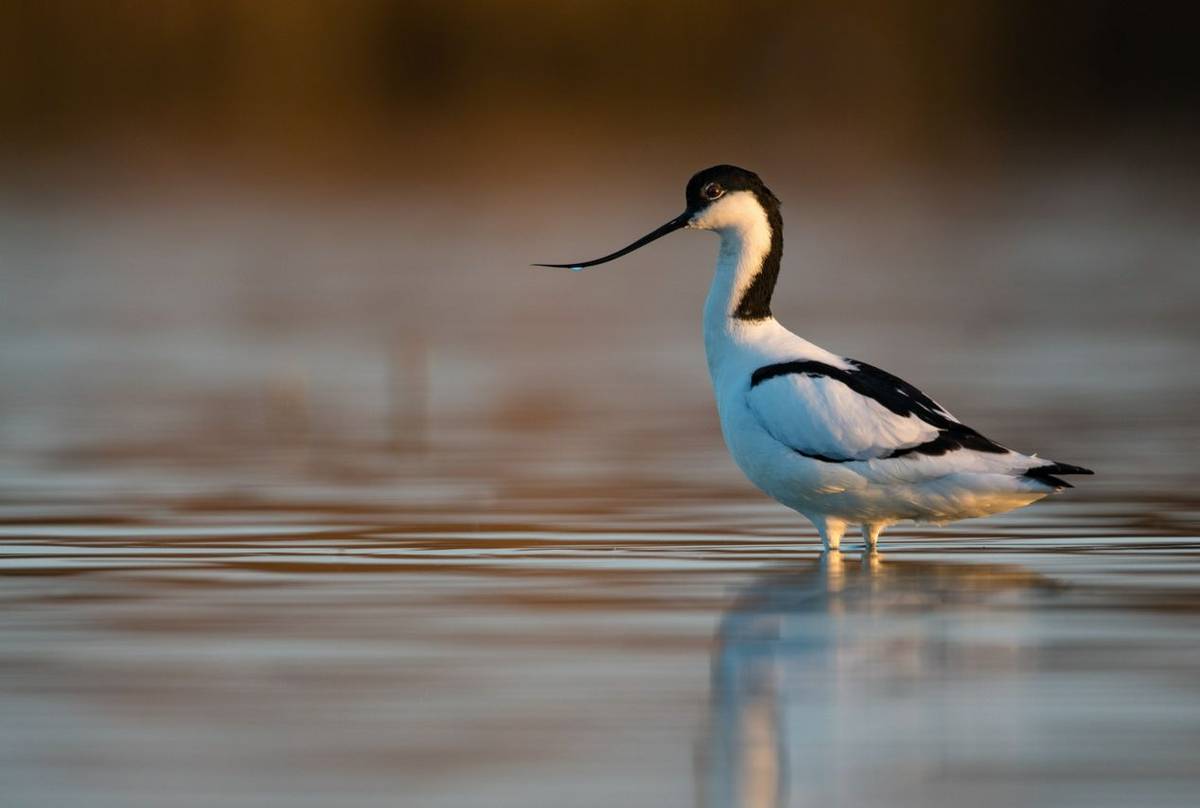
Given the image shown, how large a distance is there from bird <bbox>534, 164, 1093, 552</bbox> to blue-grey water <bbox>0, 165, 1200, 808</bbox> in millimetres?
258

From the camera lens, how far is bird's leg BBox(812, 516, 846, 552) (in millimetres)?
9688

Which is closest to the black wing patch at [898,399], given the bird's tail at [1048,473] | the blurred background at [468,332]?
the bird's tail at [1048,473]

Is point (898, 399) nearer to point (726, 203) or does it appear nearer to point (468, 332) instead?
point (726, 203)

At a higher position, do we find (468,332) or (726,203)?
(468,332)

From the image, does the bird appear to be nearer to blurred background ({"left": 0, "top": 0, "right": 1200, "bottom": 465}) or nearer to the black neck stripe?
the black neck stripe

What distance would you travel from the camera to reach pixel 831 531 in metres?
9.69

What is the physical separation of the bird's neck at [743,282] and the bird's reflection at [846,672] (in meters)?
1.23

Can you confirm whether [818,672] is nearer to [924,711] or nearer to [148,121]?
[924,711]

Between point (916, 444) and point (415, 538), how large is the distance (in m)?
2.02

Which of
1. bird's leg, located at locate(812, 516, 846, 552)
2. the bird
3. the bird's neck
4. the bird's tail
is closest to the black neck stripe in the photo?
the bird's neck

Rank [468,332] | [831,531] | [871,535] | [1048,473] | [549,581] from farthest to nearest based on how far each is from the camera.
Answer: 1. [468,332]
2. [871,535]
3. [831,531]
4. [1048,473]
5. [549,581]

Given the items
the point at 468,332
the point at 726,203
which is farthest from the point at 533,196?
the point at 726,203

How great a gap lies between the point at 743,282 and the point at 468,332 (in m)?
10.5

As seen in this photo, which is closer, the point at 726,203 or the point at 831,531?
the point at 831,531
